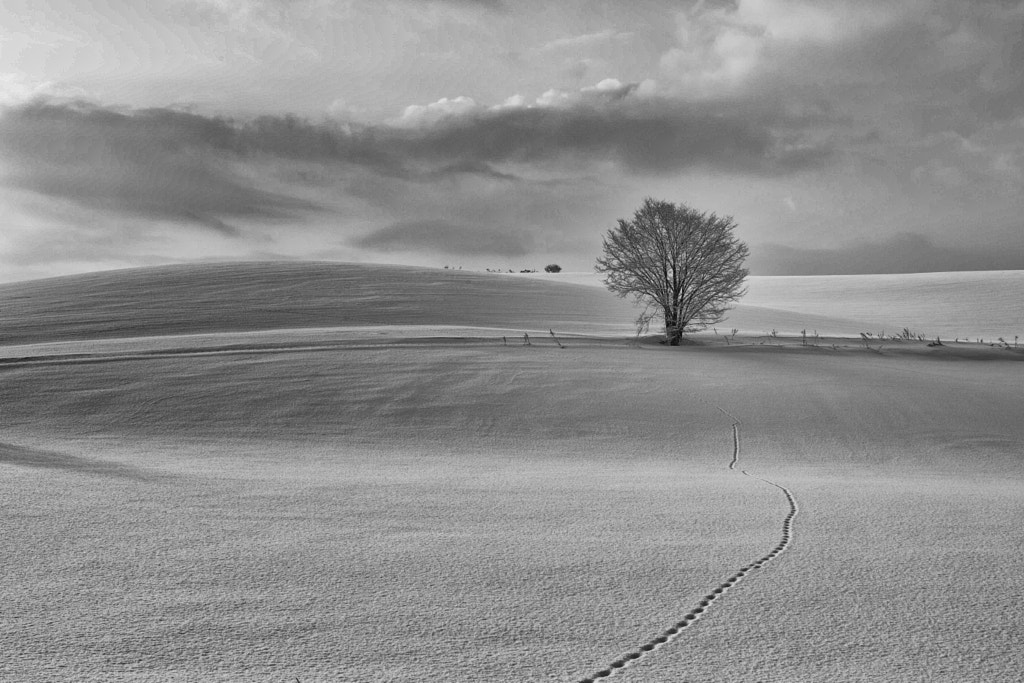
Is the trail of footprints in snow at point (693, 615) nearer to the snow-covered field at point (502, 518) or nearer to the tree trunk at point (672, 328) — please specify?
the snow-covered field at point (502, 518)

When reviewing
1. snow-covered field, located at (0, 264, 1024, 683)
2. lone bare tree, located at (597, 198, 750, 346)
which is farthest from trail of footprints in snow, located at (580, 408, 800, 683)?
lone bare tree, located at (597, 198, 750, 346)

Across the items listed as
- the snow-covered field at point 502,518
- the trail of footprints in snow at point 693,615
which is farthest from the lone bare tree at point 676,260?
the trail of footprints in snow at point 693,615

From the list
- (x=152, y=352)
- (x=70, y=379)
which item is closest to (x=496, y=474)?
(x=70, y=379)

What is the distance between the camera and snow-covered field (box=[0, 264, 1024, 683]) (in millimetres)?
3852

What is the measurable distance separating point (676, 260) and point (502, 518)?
20.2 metres

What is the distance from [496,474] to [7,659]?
22.6 ft

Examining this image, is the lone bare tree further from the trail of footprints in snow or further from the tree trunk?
the trail of footprints in snow

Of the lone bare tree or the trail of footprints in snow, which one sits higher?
the lone bare tree

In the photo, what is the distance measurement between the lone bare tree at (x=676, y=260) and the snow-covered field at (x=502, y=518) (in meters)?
5.07

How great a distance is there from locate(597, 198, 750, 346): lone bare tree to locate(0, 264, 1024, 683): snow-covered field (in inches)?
199

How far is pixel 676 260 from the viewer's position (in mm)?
25875

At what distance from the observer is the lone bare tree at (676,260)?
25.7 meters

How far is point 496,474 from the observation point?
10.1 meters

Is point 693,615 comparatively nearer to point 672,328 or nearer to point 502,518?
point 502,518
